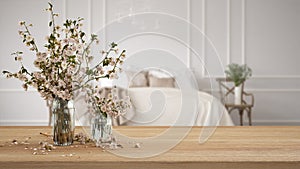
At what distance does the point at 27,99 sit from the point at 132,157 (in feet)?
18.1

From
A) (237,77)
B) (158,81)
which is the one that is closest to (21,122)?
(158,81)

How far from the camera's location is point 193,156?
47.9 inches

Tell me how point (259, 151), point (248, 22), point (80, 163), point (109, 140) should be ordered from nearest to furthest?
point (80, 163) < point (259, 151) < point (109, 140) < point (248, 22)

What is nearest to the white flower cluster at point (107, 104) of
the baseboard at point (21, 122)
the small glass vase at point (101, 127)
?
the small glass vase at point (101, 127)

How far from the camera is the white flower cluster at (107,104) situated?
1.42m

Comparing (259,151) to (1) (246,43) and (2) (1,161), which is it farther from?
(1) (246,43)

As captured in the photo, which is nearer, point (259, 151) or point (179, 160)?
point (179, 160)

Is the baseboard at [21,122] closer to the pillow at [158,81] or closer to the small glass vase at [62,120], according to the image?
the pillow at [158,81]

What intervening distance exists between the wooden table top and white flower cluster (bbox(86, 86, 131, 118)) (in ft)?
0.37

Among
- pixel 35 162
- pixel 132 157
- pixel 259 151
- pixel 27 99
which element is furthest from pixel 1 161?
pixel 27 99

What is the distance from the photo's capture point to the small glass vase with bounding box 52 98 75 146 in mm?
1419

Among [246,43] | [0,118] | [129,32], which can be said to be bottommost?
[0,118]

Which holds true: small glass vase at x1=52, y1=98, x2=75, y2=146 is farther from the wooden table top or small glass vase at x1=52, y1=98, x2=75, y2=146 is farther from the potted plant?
the potted plant

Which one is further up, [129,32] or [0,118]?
[129,32]
